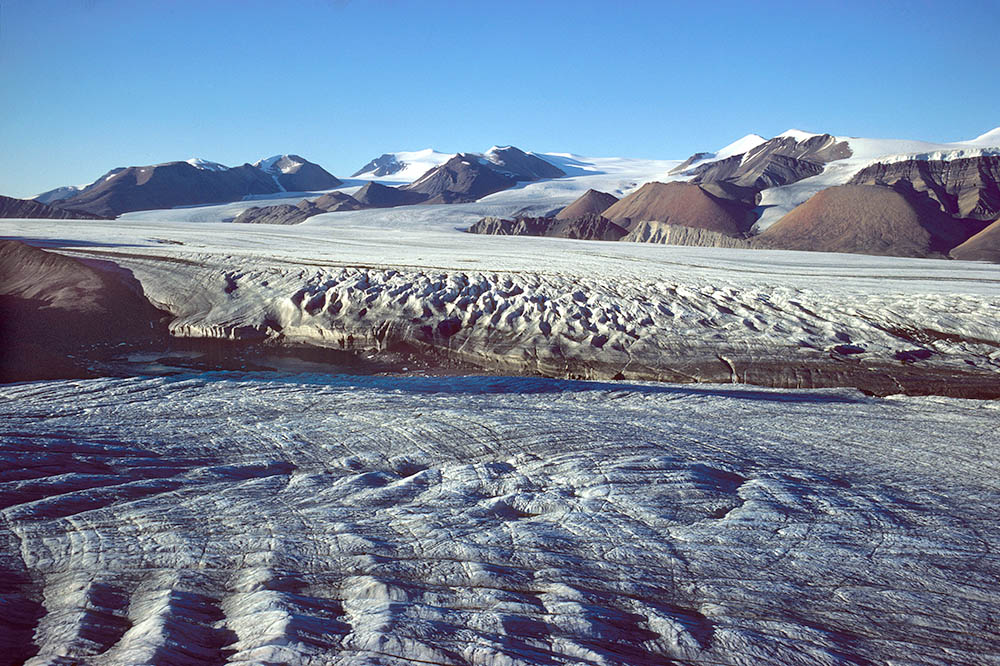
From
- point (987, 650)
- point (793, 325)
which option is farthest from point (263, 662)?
point (793, 325)

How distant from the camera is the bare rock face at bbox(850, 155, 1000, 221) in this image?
4162 centimetres

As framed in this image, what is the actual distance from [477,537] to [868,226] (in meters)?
36.0

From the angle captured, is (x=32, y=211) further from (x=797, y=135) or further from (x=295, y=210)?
(x=797, y=135)

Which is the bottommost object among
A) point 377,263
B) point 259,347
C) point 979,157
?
point 259,347

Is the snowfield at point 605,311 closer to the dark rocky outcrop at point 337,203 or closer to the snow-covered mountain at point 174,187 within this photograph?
the dark rocky outcrop at point 337,203

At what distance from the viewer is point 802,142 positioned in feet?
217

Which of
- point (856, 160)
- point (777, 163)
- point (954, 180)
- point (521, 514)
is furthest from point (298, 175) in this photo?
point (521, 514)

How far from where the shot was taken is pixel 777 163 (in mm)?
56688

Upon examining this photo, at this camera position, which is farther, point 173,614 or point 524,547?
point 524,547

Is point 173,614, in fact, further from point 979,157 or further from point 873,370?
point 979,157

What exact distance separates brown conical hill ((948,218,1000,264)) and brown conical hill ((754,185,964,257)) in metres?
0.82

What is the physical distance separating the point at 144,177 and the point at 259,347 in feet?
228

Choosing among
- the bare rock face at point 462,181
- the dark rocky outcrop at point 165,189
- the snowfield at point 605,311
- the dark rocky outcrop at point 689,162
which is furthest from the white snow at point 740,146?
the snowfield at point 605,311

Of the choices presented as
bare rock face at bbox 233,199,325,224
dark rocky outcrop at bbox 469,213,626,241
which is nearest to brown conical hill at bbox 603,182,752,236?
dark rocky outcrop at bbox 469,213,626,241
